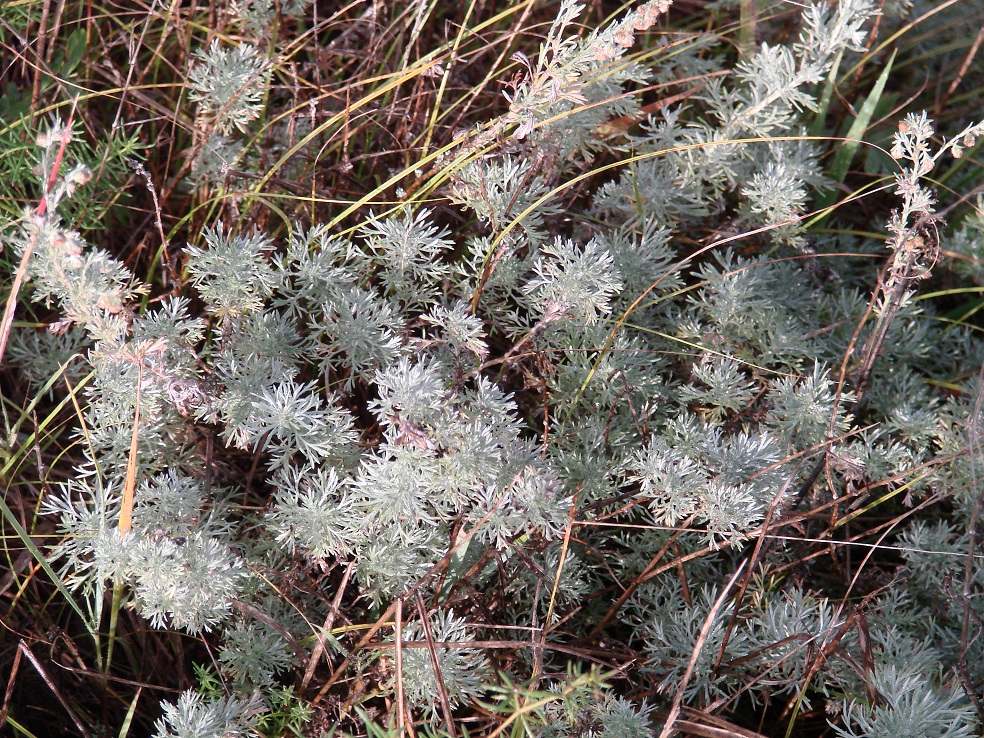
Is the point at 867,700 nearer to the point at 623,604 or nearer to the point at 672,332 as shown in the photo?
the point at 623,604

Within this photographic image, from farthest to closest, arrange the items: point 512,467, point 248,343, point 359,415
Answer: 1. point 359,415
2. point 248,343
3. point 512,467

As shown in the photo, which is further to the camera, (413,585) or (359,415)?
(359,415)

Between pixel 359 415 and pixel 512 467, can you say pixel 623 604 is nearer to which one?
pixel 512 467

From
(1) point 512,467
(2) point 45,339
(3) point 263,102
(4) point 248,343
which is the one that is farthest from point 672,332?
(2) point 45,339

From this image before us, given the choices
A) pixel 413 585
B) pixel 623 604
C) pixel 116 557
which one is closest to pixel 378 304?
pixel 413 585

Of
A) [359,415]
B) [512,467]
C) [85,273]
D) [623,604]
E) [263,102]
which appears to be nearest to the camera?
[85,273]

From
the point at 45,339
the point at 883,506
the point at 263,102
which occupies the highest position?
the point at 263,102

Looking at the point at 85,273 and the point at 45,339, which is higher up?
the point at 85,273
